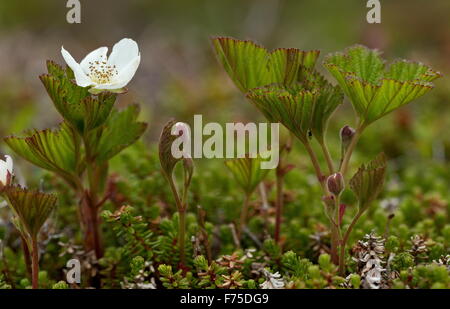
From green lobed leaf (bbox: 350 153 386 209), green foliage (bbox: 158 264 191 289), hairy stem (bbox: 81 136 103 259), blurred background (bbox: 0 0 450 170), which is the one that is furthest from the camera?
blurred background (bbox: 0 0 450 170)

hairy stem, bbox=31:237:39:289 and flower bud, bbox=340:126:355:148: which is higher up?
flower bud, bbox=340:126:355:148

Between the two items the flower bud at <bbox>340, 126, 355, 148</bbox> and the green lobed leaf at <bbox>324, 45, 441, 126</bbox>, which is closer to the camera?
the green lobed leaf at <bbox>324, 45, 441, 126</bbox>

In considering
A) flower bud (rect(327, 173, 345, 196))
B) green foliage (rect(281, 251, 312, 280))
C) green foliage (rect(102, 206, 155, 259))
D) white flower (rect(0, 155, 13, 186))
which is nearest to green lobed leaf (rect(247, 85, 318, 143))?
flower bud (rect(327, 173, 345, 196))

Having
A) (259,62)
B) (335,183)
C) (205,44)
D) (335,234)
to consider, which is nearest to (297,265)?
(335,234)

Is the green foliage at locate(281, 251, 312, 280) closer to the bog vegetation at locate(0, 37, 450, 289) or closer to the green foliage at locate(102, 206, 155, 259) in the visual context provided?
the bog vegetation at locate(0, 37, 450, 289)

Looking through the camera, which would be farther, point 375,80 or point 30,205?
point 375,80

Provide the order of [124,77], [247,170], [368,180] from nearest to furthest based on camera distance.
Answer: [368,180]
[124,77]
[247,170]

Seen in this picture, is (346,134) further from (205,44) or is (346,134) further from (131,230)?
(205,44)
